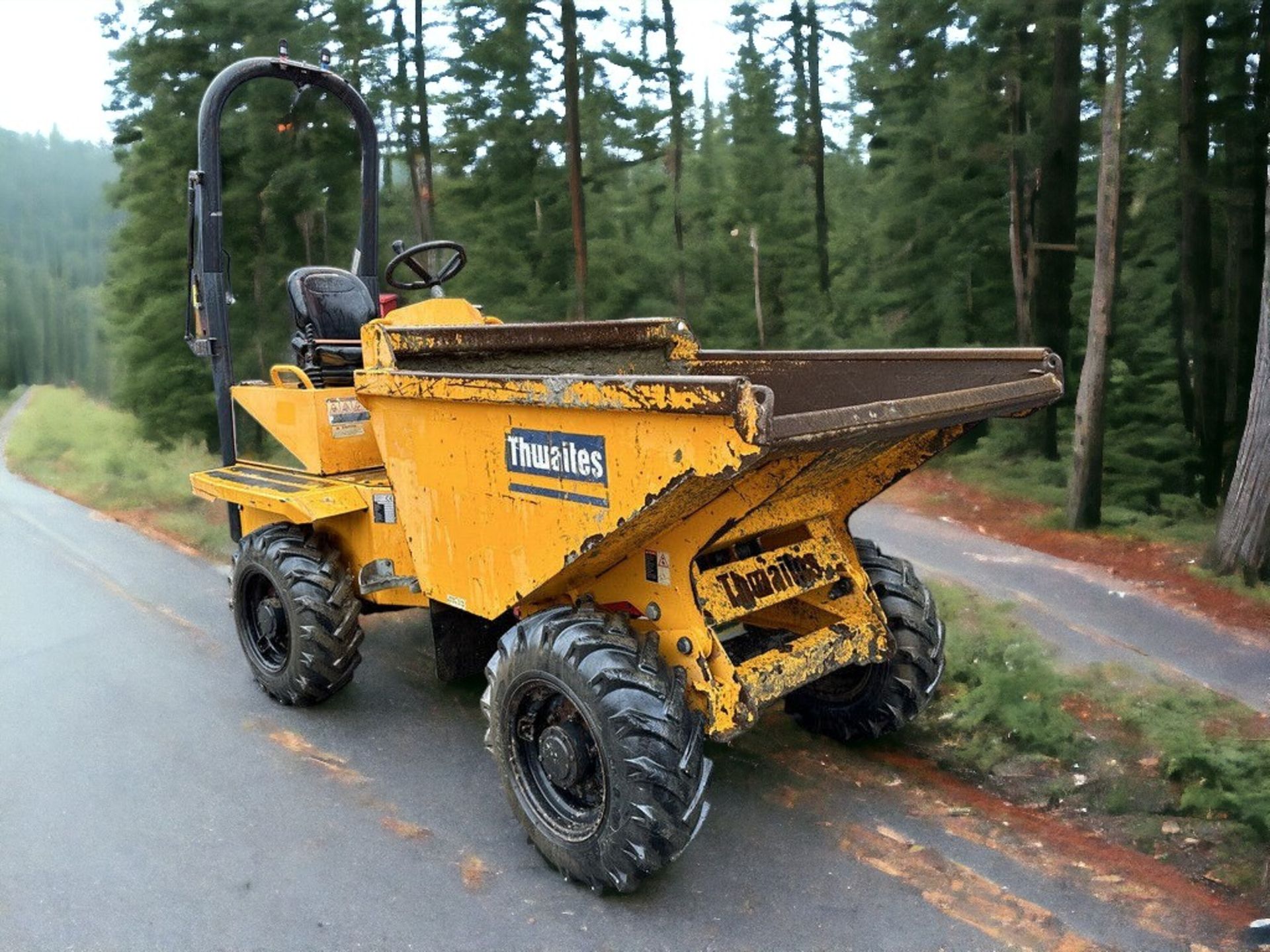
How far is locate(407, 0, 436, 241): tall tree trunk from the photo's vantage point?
21.0m

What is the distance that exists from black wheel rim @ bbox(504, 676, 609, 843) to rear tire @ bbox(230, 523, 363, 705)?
1557mm

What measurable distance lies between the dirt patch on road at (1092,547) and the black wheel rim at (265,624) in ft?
20.8

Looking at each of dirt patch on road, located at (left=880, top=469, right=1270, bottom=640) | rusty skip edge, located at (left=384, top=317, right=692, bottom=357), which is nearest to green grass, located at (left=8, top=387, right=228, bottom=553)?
rusty skip edge, located at (left=384, top=317, right=692, bottom=357)

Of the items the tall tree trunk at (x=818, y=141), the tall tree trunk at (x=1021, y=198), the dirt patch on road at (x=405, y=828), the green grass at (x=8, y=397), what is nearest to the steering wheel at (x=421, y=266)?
the dirt patch on road at (x=405, y=828)

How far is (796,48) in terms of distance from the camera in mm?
24922

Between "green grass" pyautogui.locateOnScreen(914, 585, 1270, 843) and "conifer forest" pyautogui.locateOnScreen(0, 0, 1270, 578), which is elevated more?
"conifer forest" pyautogui.locateOnScreen(0, 0, 1270, 578)

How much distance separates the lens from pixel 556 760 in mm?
3732

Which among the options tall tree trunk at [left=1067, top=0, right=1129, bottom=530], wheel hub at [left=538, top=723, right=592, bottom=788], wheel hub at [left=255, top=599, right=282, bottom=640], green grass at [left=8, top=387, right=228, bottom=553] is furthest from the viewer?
green grass at [left=8, top=387, right=228, bottom=553]

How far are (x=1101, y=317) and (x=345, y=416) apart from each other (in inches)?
322

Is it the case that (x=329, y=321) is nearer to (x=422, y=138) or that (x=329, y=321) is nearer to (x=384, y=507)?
(x=384, y=507)

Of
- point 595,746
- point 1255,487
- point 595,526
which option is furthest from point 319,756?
point 1255,487

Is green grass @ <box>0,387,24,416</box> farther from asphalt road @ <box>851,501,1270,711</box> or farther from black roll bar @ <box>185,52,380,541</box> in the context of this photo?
asphalt road @ <box>851,501,1270,711</box>

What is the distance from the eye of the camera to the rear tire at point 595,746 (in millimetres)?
3428

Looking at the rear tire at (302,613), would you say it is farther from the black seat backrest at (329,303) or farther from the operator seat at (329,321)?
the black seat backrest at (329,303)
